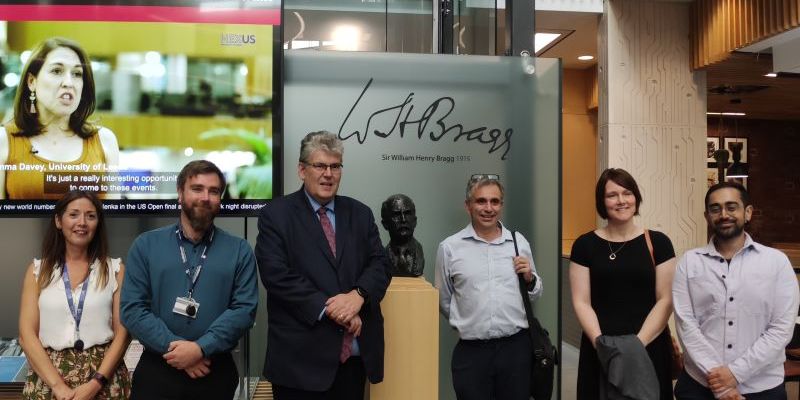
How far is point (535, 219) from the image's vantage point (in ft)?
14.4

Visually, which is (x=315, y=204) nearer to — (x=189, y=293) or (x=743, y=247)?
(x=189, y=293)

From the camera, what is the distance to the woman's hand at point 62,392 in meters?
2.65

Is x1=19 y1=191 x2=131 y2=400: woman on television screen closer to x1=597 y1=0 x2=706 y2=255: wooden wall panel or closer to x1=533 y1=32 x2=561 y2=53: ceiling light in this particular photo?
x1=597 y1=0 x2=706 y2=255: wooden wall panel

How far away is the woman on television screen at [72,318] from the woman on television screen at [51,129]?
3.99 feet

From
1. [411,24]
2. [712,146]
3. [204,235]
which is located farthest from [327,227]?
[712,146]

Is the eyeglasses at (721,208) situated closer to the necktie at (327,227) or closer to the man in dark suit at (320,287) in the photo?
the man in dark suit at (320,287)

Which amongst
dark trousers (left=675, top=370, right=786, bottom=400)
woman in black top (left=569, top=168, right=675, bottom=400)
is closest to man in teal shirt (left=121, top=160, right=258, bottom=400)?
woman in black top (left=569, top=168, right=675, bottom=400)

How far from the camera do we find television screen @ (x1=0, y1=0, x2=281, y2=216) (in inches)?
153

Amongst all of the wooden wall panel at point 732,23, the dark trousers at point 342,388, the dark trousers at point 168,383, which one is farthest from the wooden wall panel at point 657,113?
the dark trousers at point 168,383

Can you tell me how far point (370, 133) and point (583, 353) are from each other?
2.02 metres

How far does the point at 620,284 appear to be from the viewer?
288 centimetres

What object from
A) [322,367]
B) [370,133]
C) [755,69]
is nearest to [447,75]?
[370,133]

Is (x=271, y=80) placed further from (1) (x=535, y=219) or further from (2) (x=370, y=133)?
(1) (x=535, y=219)

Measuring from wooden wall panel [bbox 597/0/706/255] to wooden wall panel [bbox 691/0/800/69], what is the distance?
0.24 metres
